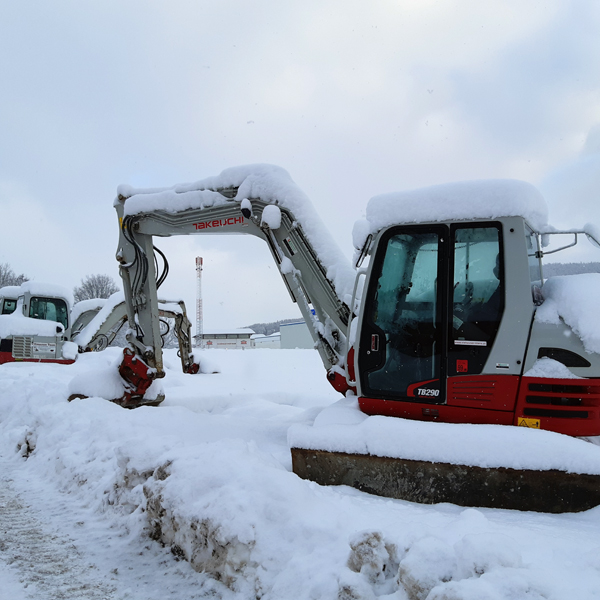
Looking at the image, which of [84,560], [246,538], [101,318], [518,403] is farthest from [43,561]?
[101,318]

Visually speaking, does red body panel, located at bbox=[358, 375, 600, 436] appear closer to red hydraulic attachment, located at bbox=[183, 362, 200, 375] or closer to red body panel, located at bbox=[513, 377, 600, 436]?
red body panel, located at bbox=[513, 377, 600, 436]

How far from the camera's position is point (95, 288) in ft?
169

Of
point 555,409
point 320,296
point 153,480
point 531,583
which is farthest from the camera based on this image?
point 320,296

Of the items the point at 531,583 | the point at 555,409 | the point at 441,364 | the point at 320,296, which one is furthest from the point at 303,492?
the point at 320,296

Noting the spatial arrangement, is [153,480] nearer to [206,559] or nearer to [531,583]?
[206,559]

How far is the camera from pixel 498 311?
3.85 meters

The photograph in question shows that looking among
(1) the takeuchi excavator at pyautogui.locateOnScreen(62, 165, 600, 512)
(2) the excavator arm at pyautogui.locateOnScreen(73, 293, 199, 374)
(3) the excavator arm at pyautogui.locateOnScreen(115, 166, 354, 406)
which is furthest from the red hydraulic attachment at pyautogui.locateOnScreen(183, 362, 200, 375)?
(1) the takeuchi excavator at pyautogui.locateOnScreen(62, 165, 600, 512)

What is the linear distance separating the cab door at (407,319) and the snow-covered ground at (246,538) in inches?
38.5

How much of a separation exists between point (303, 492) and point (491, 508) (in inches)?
55.8

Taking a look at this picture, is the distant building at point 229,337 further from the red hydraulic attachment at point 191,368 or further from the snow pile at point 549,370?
the snow pile at point 549,370

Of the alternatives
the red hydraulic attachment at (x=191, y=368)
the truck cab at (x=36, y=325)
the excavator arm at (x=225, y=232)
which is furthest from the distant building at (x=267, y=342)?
the excavator arm at (x=225, y=232)

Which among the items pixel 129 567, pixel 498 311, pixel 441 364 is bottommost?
pixel 129 567

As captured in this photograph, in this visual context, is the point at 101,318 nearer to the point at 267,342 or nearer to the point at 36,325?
the point at 36,325

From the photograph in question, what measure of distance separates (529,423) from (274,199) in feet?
12.2
